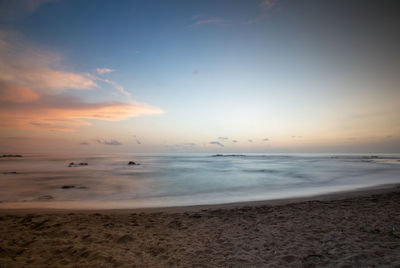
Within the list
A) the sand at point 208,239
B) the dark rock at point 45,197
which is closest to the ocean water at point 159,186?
the dark rock at point 45,197

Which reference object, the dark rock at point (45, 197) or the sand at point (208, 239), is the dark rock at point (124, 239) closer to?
the sand at point (208, 239)

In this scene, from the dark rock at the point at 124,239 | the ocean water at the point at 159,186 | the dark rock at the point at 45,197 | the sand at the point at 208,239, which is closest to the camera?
the sand at the point at 208,239

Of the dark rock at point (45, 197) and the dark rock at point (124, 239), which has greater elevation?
the dark rock at point (124, 239)

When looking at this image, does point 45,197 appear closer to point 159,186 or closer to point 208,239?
point 159,186

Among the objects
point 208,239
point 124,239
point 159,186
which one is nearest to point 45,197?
point 159,186

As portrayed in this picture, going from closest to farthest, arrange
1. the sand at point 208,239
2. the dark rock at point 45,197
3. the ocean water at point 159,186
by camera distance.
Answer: the sand at point 208,239
the ocean water at point 159,186
the dark rock at point 45,197

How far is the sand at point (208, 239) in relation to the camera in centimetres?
488

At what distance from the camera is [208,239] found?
244 inches

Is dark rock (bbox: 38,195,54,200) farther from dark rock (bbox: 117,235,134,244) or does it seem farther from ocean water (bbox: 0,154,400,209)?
dark rock (bbox: 117,235,134,244)

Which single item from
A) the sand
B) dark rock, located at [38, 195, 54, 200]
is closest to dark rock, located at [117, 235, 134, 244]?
the sand

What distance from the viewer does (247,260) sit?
494 centimetres

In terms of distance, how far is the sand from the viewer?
4.88m

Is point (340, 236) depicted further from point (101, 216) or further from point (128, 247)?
point (101, 216)

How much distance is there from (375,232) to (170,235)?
5.84m
